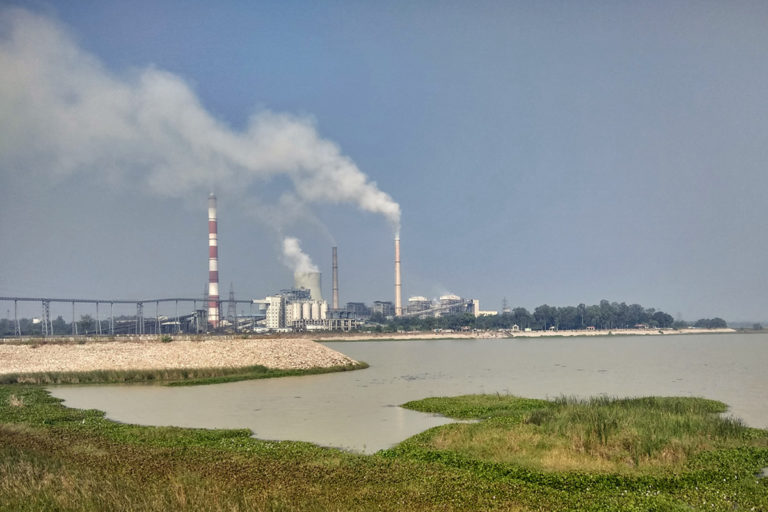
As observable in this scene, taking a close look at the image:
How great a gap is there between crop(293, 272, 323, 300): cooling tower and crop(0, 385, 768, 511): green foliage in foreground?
13637cm

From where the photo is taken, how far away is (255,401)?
31172mm

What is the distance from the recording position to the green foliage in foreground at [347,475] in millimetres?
10703

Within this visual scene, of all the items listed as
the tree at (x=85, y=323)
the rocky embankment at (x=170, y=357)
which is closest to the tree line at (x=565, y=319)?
the tree at (x=85, y=323)

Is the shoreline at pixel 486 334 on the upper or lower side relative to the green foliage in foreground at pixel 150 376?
lower

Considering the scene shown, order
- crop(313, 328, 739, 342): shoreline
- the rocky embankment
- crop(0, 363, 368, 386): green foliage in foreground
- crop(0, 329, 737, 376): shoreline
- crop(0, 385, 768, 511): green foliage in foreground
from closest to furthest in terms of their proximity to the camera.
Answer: crop(0, 385, 768, 511): green foliage in foreground → crop(0, 363, 368, 386): green foliage in foreground → crop(0, 329, 737, 376): shoreline → the rocky embankment → crop(313, 328, 739, 342): shoreline

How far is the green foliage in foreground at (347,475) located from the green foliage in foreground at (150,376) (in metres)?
21.5

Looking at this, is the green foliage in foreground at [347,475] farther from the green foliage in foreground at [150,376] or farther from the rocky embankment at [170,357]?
the rocky embankment at [170,357]

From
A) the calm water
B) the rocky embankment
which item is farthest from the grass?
the rocky embankment

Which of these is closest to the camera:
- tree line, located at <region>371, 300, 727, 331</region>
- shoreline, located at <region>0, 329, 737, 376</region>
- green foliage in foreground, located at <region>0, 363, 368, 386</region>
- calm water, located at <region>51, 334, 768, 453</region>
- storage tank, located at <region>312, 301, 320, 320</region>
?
calm water, located at <region>51, 334, 768, 453</region>

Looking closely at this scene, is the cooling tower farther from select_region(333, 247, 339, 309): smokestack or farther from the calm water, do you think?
the calm water

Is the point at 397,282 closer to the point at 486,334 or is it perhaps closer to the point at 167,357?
the point at 486,334

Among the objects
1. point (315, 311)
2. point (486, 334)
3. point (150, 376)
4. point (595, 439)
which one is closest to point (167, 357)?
point (150, 376)

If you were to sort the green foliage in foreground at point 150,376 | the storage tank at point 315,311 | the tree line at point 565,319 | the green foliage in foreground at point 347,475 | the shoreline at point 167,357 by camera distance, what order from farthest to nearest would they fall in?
the tree line at point 565,319
the storage tank at point 315,311
the shoreline at point 167,357
the green foliage in foreground at point 150,376
the green foliage in foreground at point 347,475

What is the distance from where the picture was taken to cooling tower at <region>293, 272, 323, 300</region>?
513ft
